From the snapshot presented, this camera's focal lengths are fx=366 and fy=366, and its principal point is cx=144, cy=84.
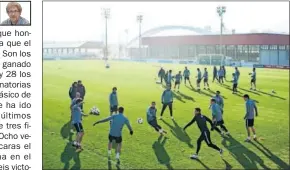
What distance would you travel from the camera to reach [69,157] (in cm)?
645

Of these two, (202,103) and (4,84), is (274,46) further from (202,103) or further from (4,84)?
(4,84)

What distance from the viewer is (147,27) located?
15.2 metres

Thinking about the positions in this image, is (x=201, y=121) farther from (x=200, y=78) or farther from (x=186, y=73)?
(x=186, y=73)

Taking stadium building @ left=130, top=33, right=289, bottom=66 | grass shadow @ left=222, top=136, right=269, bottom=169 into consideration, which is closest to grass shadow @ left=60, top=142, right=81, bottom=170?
grass shadow @ left=222, top=136, right=269, bottom=169

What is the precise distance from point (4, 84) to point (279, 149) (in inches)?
243

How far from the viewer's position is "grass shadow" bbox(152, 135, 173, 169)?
6512 mm

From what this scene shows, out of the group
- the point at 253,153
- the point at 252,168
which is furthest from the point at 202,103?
the point at 252,168

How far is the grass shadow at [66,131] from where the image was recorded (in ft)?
24.4

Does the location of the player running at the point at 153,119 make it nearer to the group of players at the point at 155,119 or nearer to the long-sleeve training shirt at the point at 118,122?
the group of players at the point at 155,119

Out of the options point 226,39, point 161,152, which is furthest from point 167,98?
point 226,39

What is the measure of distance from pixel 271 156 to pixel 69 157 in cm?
385

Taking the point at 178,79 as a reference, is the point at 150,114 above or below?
below

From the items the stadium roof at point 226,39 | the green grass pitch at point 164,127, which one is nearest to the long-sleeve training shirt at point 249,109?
the green grass pitch at point 164,127

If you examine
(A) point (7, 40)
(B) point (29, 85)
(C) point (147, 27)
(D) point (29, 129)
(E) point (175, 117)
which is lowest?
(E) point (175, 117)
